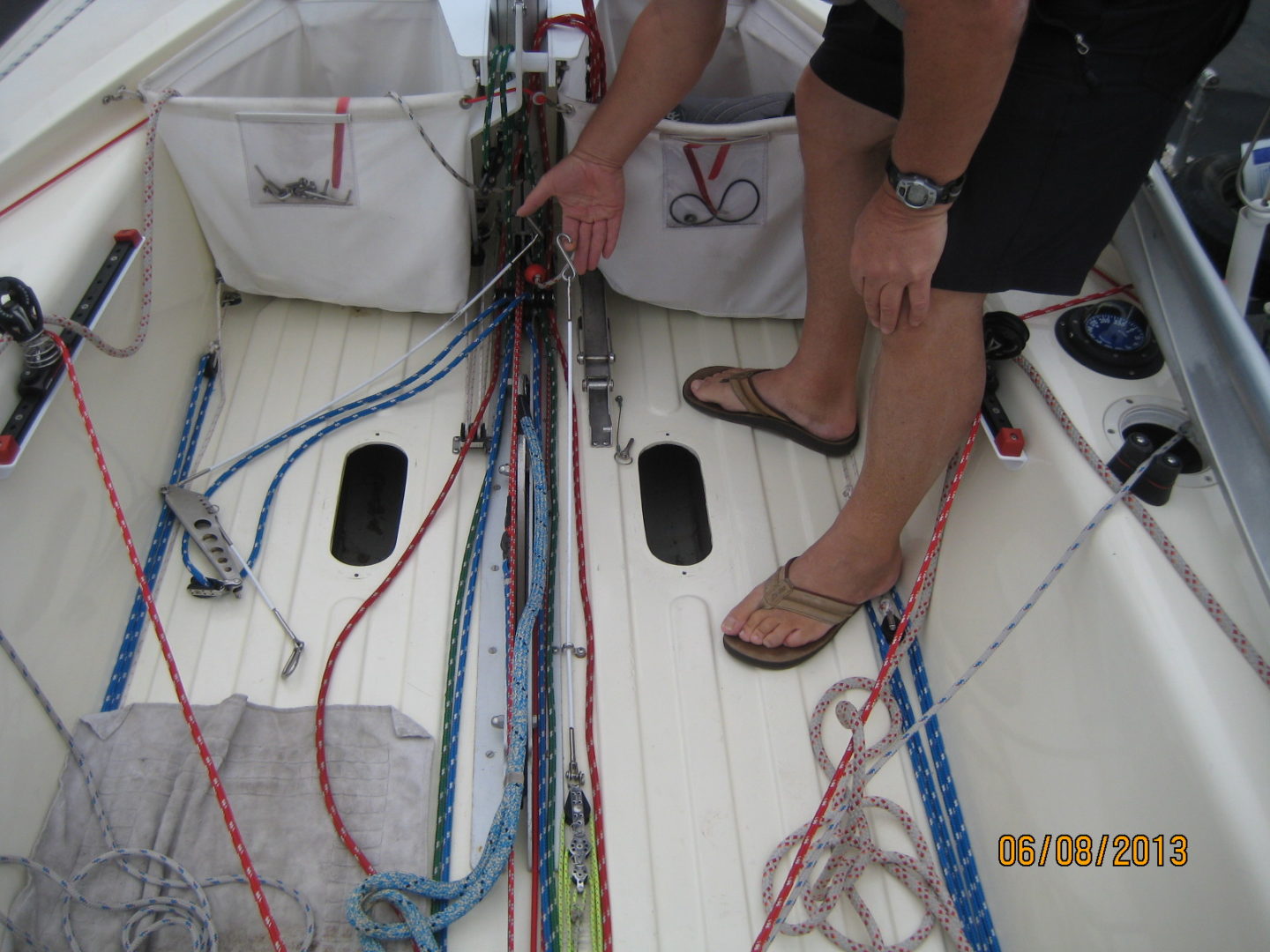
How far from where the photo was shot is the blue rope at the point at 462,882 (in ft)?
3.41

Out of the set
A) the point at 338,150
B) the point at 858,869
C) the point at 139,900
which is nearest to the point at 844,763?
the point at 858,869

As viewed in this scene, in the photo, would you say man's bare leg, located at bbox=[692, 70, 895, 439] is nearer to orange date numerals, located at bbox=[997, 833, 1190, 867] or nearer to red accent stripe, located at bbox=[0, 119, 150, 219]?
orange date numerals, located at bbox=[997, 833, 1190, 867]

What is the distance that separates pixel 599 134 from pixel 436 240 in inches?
14.2

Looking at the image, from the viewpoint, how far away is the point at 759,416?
1.61 metres

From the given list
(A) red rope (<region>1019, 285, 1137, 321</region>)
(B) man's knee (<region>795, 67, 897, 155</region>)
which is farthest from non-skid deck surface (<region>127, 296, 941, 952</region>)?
(B) man's knee (<region>795, 67, 897, 155</region>)

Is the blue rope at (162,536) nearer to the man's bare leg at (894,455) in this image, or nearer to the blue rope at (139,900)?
the blue rope at (139,900)

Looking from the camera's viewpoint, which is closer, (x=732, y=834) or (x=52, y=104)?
(x=732, y=834)

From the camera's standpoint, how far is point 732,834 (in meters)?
1.18

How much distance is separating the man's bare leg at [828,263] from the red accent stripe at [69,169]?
1008 mm

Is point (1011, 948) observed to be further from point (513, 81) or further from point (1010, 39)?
point (513, 81)

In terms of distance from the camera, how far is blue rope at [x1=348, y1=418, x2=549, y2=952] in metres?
1.04

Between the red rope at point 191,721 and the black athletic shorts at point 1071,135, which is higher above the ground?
the black athletic shorts at point 1071,135

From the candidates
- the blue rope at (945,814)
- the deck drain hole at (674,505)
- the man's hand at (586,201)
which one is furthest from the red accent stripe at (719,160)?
the blue rope at (945,814)

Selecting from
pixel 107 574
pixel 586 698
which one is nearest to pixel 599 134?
pixel 586 698
